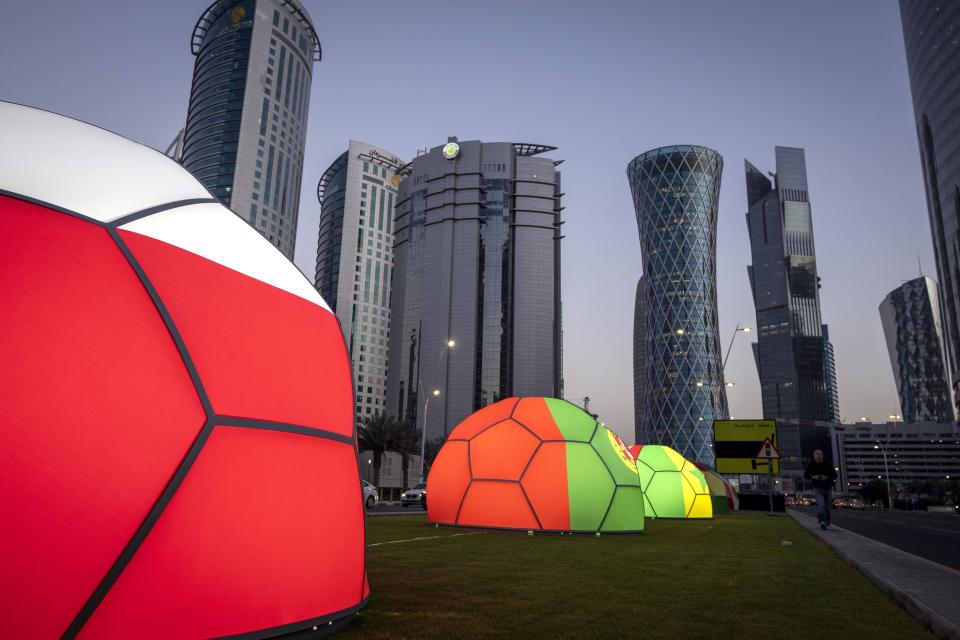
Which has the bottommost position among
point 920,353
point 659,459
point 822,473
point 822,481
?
point 822,481

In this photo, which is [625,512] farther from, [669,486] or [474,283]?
[474,283]

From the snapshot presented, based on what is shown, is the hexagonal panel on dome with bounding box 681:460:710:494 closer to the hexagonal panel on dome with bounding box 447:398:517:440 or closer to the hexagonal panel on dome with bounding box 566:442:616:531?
the hexagonal panel on dome with bounding box 566:442:616:531

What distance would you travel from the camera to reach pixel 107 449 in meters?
2.31

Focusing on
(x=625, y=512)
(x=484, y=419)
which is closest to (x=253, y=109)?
(x=484, y=419)

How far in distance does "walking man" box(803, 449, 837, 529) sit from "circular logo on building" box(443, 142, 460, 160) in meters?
113

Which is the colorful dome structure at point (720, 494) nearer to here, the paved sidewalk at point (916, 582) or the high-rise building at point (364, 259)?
the paved sidewalk at point (916, 582)

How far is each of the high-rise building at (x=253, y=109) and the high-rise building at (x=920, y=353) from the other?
171226 millimetres

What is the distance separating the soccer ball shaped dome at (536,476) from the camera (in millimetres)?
10094

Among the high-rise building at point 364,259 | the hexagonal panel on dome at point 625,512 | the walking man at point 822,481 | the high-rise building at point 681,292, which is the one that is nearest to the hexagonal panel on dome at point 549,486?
the hexagonal panel on dome at point 625,512

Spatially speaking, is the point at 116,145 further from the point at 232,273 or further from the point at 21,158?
the point at 232,273

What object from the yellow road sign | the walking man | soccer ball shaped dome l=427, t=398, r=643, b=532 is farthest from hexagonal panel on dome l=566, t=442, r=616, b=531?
the yellow road sign

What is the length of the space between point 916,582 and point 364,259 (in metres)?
144

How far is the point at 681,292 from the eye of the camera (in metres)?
80.7

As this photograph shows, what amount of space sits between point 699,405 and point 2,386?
87836 mm
